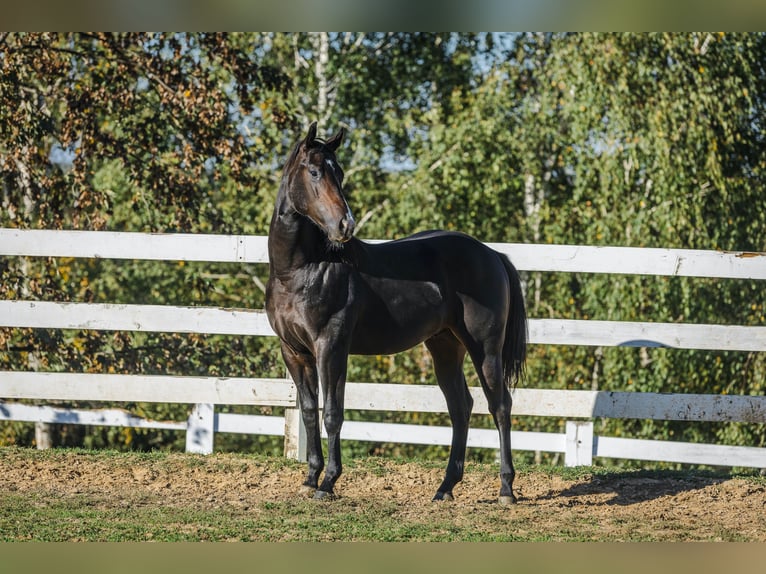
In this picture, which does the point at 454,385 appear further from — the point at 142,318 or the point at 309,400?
the point at 142,318

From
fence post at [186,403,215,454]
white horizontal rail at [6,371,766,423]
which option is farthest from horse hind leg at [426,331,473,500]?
fence post at [186,403,215,454]

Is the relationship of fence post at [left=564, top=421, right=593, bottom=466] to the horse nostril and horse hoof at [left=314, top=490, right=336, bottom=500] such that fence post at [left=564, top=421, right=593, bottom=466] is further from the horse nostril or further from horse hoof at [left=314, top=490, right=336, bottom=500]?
the horse nostril

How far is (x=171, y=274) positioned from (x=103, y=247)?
8281mm

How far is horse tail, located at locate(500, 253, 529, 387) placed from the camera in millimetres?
5875

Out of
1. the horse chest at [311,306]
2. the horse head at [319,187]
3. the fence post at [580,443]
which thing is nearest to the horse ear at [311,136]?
the horse head at [319,187]

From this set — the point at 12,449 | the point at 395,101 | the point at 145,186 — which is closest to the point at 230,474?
the point at 12,449

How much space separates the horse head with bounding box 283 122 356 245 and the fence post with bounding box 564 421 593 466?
2.92 meters

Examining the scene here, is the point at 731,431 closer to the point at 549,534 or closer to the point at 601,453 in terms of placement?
the point at 601,453

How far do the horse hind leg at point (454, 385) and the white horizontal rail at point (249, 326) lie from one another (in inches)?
33.9

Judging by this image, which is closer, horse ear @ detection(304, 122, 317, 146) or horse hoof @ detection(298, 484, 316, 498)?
horse ear @ detection(304, 122, 317, 146)

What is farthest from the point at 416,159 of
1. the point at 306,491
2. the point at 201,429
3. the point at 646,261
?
the point at 306,491

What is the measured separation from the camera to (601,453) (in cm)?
703

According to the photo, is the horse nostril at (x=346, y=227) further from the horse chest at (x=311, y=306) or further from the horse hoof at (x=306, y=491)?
the horse hoof at (x=306, y=491)

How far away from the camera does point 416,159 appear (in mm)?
14969
